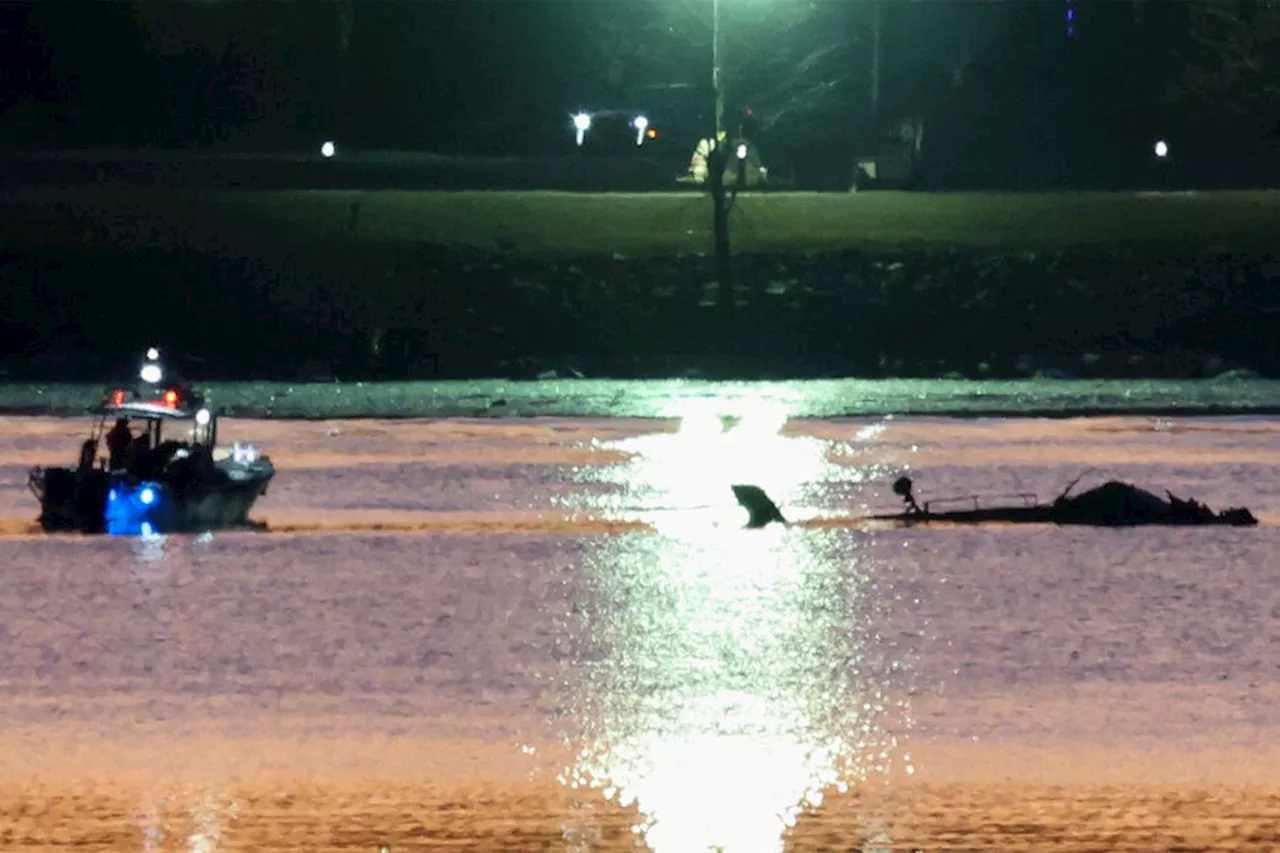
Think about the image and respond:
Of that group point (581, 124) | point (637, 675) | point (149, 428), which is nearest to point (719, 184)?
point (581, 124)

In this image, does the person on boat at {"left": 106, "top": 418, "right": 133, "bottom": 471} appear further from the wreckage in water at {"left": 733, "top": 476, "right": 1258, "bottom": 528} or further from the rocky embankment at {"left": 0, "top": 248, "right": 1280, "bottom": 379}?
the rocky embankment at {"left": 0, "top": 248, "right": 1280, "bottom": 379}

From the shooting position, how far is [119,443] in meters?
20.8

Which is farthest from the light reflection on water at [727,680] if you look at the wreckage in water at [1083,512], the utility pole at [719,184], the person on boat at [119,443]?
the utility pole at [719,184]

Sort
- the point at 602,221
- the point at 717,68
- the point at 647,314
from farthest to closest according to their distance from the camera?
the point at 602,221, the point at 717,68, the point at 647,314

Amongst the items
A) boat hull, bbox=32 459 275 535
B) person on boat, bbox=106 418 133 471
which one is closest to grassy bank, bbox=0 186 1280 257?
person on boat, bbox=106 418 133 471

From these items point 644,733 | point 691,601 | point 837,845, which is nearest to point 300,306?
point 691,601

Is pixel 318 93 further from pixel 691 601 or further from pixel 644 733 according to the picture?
pixel 644 733

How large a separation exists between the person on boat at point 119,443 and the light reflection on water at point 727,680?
3.98 metres

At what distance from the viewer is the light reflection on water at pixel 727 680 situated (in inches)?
460

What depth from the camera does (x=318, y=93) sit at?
57.0 meters

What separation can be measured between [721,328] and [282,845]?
91.6ft

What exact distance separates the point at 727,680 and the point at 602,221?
2838 centimetres

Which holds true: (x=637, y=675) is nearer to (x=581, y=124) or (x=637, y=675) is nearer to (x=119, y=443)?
(x=119, y=443)

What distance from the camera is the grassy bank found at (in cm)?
4088
